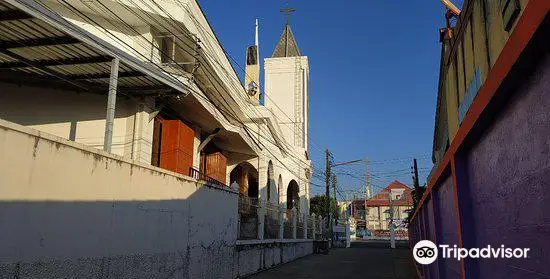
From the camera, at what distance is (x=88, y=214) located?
6.48 m

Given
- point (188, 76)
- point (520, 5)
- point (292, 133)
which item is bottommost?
point (520, 5)

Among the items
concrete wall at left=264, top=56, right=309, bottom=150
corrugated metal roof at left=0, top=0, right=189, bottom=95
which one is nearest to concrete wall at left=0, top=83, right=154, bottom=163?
corrugated metal roof at left=0, top=0, right=189, bottom=95

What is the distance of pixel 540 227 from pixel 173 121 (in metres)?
11.6

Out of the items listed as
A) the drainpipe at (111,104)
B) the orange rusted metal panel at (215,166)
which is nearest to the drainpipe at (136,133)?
the drainpipe at (111,104)

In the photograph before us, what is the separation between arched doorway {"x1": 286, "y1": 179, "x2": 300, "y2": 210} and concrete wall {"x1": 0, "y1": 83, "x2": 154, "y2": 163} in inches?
805

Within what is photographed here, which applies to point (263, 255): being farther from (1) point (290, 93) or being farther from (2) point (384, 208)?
(2) point (384, 208)

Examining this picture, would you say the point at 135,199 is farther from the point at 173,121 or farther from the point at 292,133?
the point at 292,133

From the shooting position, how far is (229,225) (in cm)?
1245

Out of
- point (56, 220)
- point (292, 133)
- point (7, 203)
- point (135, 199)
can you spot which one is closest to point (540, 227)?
point (7, 203)

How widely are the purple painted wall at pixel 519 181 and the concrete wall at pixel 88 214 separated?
4.96 metres

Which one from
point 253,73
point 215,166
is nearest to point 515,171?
point 215,166

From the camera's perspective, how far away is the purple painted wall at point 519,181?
1.54m

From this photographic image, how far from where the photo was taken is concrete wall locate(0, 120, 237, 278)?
5172 millimetres

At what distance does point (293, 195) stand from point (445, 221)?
2781 centimetres
